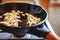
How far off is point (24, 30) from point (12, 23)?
0.11m

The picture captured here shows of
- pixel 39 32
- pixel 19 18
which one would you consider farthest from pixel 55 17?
pixel 39 32

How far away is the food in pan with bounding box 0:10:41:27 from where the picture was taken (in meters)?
0.69

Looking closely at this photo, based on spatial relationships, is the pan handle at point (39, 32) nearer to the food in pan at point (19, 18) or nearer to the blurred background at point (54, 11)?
the food in pan at point (19, 18)

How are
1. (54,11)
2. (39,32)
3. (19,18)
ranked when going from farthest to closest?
(54,11), (19,18), (39,32)

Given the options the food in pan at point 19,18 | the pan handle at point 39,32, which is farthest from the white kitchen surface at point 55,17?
the pan handle at point 39,32

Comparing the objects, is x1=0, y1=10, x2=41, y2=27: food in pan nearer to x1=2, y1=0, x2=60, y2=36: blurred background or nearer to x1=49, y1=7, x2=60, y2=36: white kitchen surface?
x1=2, y1=0, x2=60, y2=36: blurred background

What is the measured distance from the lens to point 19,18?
76cm

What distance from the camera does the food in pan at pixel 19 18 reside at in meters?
0.69

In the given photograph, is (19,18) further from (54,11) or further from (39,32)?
(54,11)

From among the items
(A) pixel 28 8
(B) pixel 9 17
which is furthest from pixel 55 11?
(B) pixel 9 17

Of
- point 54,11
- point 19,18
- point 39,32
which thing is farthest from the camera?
point 54,11

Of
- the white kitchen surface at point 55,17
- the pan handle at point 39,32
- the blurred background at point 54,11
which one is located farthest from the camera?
the white kitchen surface at point 55,17

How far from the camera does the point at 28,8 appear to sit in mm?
814

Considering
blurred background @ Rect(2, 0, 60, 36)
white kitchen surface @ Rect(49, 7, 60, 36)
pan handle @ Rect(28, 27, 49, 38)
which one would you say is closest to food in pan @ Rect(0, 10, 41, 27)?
pan handle @ Rect(28, 27, 49, 38)
